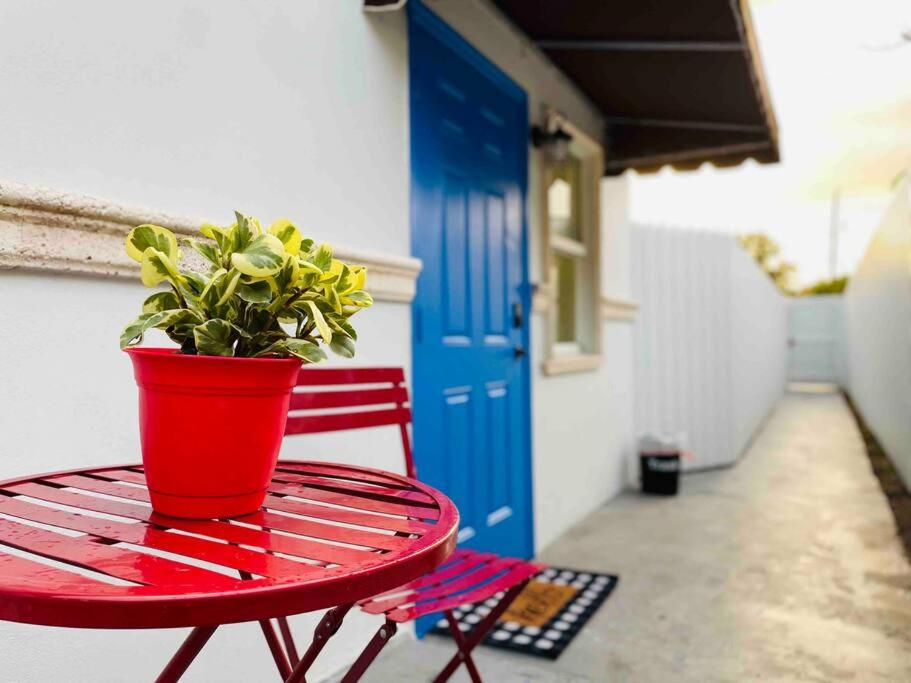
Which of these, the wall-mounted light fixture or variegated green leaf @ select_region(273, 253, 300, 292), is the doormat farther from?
the wall-mounted light fixture

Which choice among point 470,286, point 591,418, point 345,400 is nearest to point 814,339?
point 591,418

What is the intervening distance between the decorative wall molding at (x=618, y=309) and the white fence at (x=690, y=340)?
11.3 inches

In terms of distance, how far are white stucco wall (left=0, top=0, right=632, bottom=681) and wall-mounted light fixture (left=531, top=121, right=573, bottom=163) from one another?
1.15 m

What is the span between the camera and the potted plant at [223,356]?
3.36 feet

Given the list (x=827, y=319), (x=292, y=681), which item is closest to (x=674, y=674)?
(x=292, y=681)

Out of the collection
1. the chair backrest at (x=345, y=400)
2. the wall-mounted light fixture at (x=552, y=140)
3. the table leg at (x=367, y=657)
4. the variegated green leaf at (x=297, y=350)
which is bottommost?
the table leg at (x=367, y=657)

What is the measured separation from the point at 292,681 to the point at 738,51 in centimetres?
368

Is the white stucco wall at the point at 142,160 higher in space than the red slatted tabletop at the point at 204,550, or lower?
higher

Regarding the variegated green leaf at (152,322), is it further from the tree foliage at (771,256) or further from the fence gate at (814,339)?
the tree foliage at (771,256)

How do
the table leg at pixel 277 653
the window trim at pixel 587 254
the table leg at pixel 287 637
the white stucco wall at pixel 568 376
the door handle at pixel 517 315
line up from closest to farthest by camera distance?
1. the table leg at pixel 277 653
2. the table leg at pixel 287 637
3. the white stucco wall at pixel 568 376
4. the door handle at pixel 517 315
5. the window trim at pixel 587 254

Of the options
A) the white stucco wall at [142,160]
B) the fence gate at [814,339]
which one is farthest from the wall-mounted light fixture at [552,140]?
the fence gate at [814,339]

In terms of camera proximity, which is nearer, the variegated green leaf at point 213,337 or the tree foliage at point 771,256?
the variegated green leaf at point 213,337

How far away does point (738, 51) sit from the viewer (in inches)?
143

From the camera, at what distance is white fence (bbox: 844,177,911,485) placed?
5.39m
